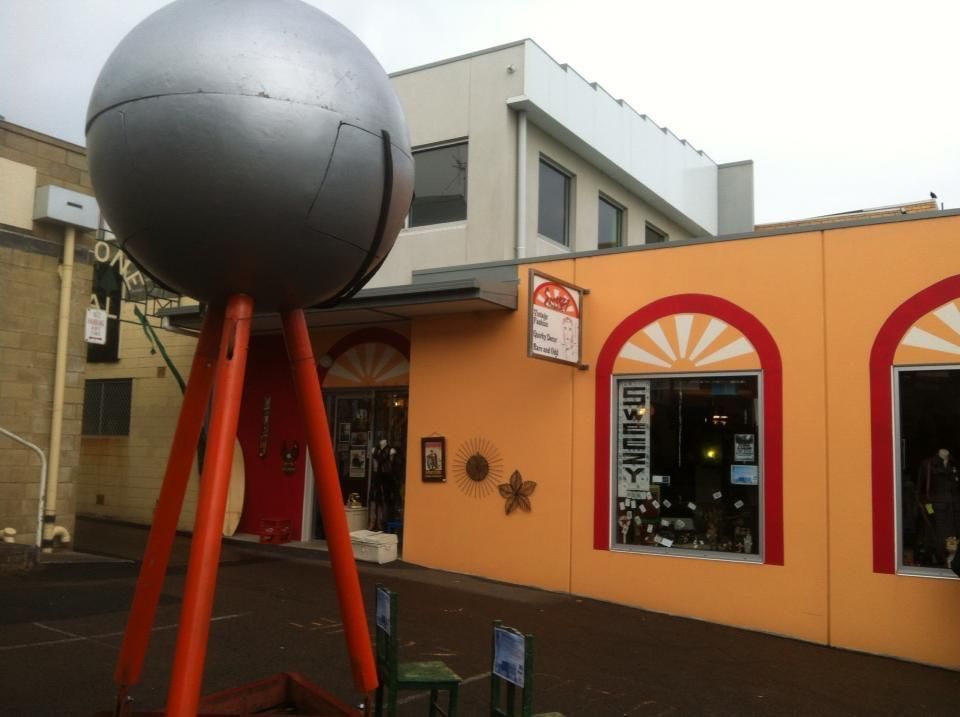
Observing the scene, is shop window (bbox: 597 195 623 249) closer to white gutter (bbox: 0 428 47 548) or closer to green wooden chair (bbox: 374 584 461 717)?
white gutter (bbox: 0 428 47 548)

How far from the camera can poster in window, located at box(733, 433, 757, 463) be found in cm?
910

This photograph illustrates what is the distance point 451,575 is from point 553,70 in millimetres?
8417

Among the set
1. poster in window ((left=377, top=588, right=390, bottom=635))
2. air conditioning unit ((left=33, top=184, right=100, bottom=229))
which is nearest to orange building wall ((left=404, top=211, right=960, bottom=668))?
air conditioning unit ((left=33, top=184, right=100, bottom=229))

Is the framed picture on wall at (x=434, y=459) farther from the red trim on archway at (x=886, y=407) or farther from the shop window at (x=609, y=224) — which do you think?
the shop window at (x=609, y=224)

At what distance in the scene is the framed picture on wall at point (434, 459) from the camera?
1120 centimetres

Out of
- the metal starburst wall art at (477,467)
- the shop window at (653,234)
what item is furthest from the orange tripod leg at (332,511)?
the shop window at (653,234)

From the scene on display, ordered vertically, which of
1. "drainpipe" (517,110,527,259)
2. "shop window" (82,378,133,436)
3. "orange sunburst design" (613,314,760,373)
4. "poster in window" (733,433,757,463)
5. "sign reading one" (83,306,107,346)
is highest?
"drainpipe" (517,110,527,259)

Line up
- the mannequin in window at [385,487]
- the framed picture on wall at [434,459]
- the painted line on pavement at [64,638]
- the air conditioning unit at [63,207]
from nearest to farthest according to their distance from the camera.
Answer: the painted line on pavement at [64,638] < the air conditioning unit at [63,207] < the framed picture on wall at [434,459] < the mannequin in window at [385,487]

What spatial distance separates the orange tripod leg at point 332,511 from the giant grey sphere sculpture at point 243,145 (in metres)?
0.49

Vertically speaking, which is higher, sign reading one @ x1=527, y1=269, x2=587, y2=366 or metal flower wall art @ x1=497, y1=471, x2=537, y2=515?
sign reading one @ x1=527, y1=269, x2=587, y2=366

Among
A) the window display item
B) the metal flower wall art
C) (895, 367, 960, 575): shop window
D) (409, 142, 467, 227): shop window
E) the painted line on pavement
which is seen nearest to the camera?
the painted line on pavement

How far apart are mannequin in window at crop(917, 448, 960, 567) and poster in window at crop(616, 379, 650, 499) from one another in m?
2.80

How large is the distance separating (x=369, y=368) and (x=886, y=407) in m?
7.08

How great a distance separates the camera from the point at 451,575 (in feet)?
35.6
